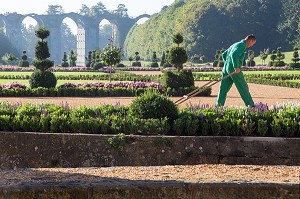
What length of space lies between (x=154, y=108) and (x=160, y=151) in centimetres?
95

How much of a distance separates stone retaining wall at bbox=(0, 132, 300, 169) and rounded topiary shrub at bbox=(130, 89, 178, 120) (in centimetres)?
81

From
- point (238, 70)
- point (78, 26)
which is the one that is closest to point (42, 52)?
point (238, 70)

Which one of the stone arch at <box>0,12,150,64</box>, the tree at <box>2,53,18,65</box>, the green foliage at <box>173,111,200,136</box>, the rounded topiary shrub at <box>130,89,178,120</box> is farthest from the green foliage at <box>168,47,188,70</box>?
the stone arch at <box>0,12,150,64</box>

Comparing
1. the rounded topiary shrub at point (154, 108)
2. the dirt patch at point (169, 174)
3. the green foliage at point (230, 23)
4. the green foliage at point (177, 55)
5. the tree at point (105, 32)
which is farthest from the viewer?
the tree at point (105, 32)

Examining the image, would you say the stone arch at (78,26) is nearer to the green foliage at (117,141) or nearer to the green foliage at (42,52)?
the green foliage at (42,52)

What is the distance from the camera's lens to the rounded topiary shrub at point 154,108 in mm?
7105

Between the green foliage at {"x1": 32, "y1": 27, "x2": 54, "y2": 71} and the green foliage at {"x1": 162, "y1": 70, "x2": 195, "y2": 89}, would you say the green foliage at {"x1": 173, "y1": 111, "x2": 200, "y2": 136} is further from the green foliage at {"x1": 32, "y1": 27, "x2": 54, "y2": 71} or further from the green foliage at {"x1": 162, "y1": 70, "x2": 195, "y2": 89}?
the green foliage at {"x1": 32, "y1": 27, "x2": 54, "y2": 71}

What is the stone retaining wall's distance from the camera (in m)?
6.23

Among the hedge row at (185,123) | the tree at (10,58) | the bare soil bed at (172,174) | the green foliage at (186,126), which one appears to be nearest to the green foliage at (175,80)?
the hedge row at (185,123)

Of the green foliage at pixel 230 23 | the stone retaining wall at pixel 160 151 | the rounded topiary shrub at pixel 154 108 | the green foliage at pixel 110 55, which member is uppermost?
the green foliage at pixel 230 23

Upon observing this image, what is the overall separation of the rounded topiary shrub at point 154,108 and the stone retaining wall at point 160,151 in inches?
31.9

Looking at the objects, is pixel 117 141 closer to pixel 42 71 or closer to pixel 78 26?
pixel 42 71

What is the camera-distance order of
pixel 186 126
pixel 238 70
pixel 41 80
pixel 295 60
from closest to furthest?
1. pixel 186 126
2. pixel 238 70
3. pixel 41 80
4. pixel 295 60

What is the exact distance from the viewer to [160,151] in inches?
247
